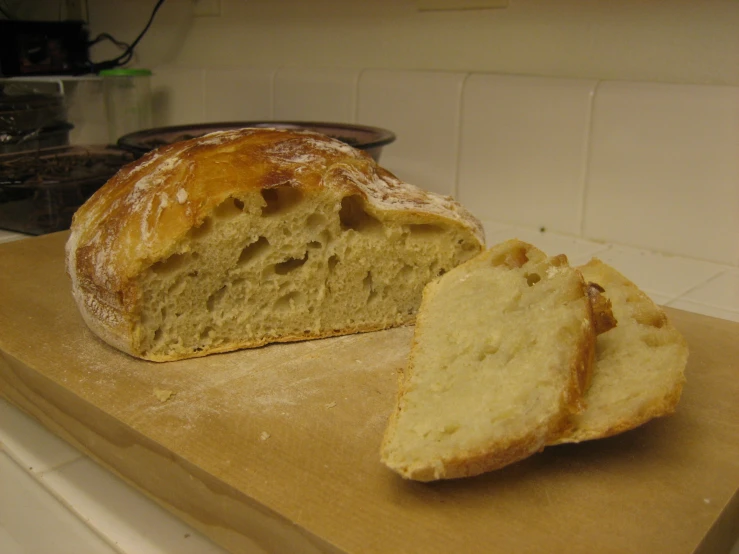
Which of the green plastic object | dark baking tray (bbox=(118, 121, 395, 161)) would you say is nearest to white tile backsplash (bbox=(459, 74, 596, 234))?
dark baking tray (bbox=(118, 121, 395, 161))

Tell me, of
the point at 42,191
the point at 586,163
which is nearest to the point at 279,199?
the point at 586,163

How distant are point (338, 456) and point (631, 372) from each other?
0.48 meters

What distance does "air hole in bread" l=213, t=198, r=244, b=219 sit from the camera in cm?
142

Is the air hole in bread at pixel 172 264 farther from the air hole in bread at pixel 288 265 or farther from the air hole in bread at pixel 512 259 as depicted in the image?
the air hole in bread at pixel 512 259

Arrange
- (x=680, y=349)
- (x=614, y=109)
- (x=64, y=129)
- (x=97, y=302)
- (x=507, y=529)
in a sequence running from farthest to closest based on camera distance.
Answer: (x=64, y=129) → (x=614, y=109) → (x=97, y=302) → (x=680, y=349) → (x=507, y=529)

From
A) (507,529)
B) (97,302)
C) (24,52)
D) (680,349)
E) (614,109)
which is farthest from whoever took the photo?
(24,52)

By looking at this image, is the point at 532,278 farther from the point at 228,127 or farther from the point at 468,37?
the point at 228,127

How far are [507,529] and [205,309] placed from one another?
0.82 metres

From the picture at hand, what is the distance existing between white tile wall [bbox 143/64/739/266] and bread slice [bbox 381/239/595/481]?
Answer: 789mm

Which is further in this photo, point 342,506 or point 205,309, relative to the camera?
point 205,309

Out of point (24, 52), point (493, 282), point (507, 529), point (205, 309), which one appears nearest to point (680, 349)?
point (493, 282)

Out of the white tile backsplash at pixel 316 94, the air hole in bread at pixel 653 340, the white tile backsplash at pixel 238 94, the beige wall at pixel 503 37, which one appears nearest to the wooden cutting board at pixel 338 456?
the air hole in bread at pixel 653 340

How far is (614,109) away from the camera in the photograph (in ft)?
6.48

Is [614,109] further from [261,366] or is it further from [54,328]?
[54,328]
